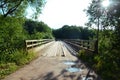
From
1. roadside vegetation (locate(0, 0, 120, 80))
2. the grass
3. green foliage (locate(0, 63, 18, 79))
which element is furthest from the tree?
green foliage (locate(0, 63, 18, 79))

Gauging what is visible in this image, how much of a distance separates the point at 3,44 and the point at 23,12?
993 cm

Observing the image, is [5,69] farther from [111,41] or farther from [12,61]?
[111,41]

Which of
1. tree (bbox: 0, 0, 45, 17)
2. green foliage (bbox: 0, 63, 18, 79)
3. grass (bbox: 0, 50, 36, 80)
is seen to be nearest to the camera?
green foliage (bbox: 0, 63, 18, 79)

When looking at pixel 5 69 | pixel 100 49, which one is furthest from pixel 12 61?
pixel 100 49

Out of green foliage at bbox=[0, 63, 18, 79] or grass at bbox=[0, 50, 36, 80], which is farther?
grass at bbox=[0, 50, 36, 80]

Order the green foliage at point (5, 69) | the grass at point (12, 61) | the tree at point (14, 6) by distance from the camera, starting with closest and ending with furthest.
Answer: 1. the green foliage at point (5, 69)
2. the grass at point (12, 61)
3. the tree at point (14, 6)

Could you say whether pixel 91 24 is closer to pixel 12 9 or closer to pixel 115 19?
pixel 115 19

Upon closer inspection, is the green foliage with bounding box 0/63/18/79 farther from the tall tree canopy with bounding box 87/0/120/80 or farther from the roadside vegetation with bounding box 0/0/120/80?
the tall tree canopy with bounding box 87/0/120/80

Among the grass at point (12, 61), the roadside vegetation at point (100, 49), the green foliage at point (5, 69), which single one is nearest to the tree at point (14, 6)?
the roadside vegetation at point (100, 49)

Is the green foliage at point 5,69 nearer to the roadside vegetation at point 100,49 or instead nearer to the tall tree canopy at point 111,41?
the roadside vegetation at point 100,49

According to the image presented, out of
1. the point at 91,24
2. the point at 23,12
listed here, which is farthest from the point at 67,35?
the point at 91,24

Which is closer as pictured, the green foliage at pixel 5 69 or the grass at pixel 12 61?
the green foliage at pixel 5 69

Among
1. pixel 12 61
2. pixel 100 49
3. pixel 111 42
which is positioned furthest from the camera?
pixel 100 49

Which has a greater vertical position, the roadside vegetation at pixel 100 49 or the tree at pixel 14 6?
the tree at pixel 14 6
